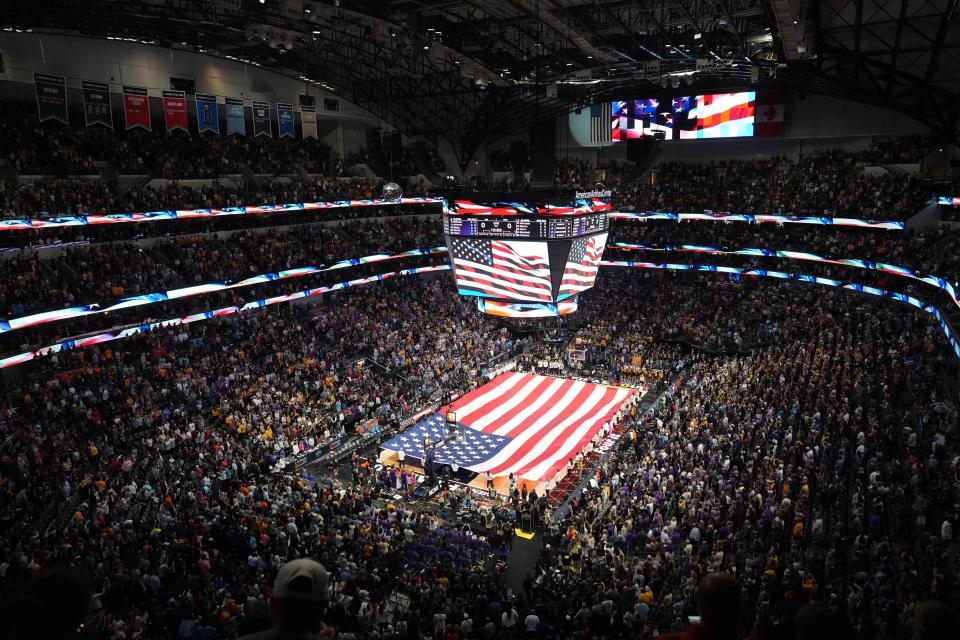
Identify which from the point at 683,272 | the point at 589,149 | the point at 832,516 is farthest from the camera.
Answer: the point at 589,149

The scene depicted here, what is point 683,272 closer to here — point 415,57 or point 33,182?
point 415,57

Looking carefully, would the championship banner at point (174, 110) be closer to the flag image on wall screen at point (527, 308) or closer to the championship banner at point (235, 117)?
the championship banner at point (235, 117)

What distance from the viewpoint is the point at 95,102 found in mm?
24234

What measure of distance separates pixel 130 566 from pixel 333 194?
27540 millimetres

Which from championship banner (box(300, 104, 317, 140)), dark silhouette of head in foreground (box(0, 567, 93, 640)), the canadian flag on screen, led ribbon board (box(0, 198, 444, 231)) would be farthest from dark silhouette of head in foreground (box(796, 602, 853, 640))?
the canadian flag on screen

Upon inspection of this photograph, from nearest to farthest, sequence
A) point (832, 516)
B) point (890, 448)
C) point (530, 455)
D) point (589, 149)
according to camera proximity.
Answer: point (832, 516)
point (890, 448)
point (530, 455)
point (589, 149)

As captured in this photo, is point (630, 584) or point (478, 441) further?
point (478, 441)

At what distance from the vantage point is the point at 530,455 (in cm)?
2431

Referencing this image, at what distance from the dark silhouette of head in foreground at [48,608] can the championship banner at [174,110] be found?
28208 millimetres

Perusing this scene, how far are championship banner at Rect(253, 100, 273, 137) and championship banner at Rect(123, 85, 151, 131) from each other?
16.3 ft

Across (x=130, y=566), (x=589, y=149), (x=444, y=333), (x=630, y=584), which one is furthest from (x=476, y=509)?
(x=589, y=149)

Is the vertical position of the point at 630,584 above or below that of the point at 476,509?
above

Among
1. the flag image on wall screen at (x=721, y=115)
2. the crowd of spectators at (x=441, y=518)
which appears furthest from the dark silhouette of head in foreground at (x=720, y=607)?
the flag image on wall screen at (x=721, y=115)

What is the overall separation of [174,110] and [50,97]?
15.0 feet
